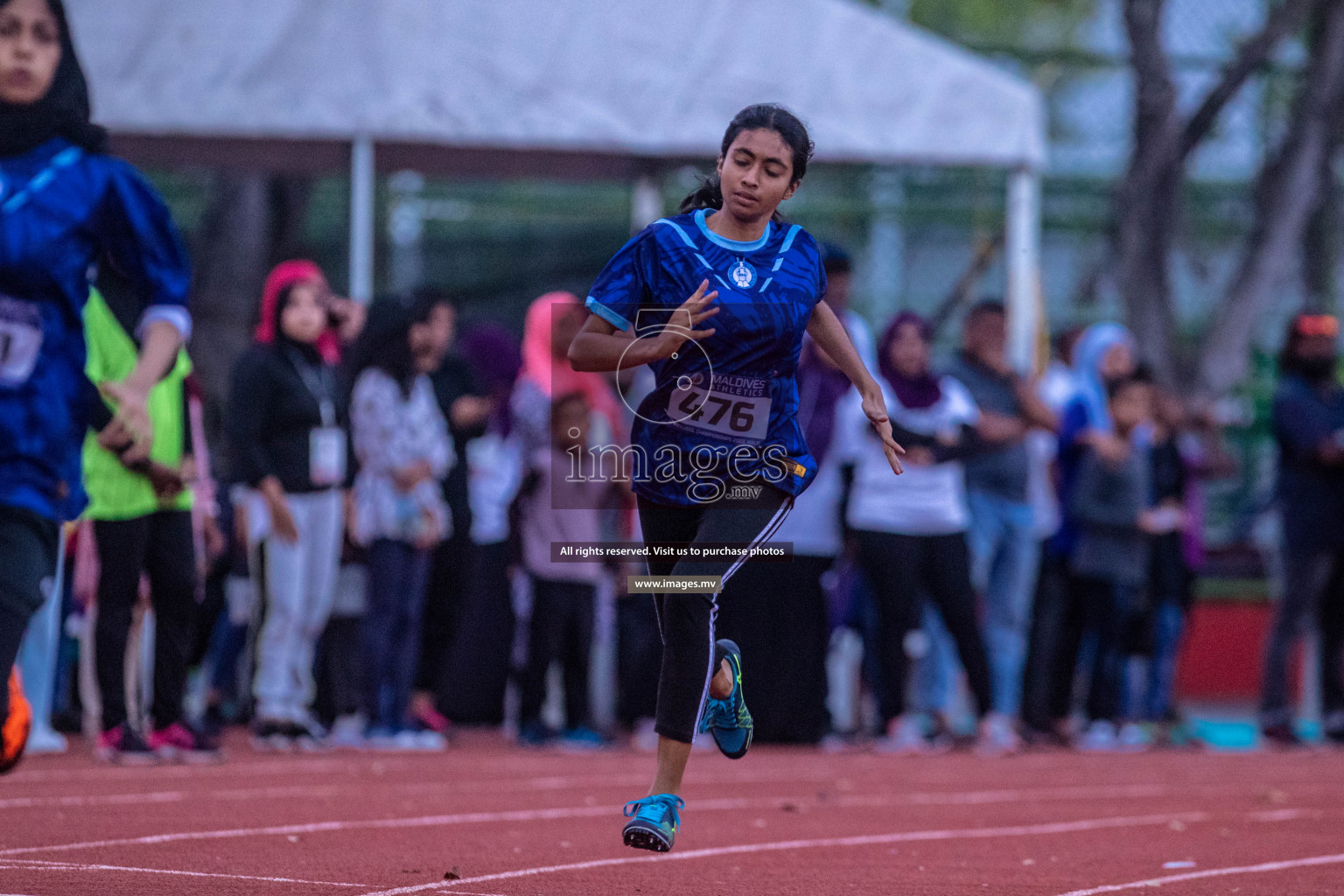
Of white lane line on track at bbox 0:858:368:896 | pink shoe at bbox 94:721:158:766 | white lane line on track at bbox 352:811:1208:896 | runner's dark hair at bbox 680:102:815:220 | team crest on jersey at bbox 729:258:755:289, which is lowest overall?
pink shoe at bbox 94:721:158:766

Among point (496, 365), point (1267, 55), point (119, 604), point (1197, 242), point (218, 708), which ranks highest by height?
point (1267, 55)

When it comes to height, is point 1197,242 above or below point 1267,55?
below

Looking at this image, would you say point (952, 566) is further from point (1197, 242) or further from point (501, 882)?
point (1197, 242)

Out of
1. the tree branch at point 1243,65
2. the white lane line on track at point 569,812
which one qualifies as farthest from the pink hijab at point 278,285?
the tree branch at point 1243,65

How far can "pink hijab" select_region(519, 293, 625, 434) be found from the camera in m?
10.2

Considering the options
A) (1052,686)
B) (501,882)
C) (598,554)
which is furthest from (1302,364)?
(501,882)

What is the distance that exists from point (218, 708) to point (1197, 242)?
10273 millimetres

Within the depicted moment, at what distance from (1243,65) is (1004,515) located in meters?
6.05

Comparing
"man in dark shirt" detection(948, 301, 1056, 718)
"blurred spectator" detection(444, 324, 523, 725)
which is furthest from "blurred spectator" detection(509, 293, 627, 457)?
"man in dark shirt" detection(948, 301, 1056, 718)

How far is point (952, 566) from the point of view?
10172mm

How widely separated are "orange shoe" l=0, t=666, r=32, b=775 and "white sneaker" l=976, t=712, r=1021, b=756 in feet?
21.5

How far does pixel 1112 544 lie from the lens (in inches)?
427

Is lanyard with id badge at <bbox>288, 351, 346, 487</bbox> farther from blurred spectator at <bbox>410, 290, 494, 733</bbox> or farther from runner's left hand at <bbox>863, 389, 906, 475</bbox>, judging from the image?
runner's left hand at <bbox>863, 389, 906, 475</bbox>

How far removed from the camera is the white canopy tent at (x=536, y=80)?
11.4 meters
